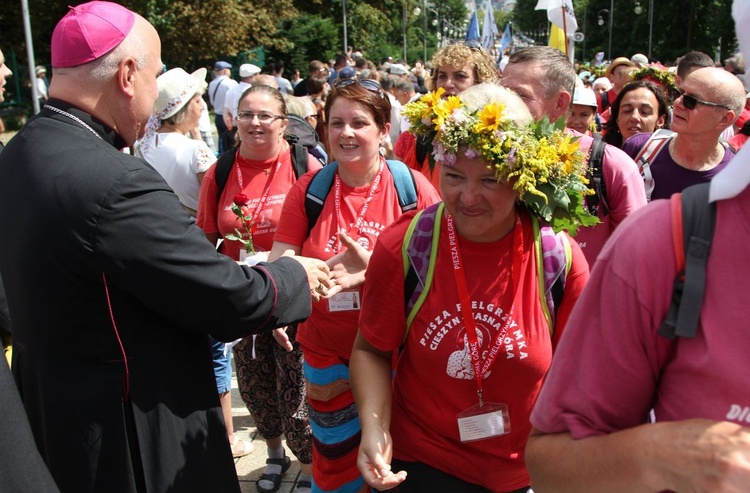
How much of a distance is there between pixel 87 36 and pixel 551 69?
84.8 inches

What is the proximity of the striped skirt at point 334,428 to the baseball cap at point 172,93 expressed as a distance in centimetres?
220

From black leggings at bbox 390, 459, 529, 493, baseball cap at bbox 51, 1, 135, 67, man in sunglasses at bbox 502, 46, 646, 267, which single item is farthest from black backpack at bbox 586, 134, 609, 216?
baseball cap at bbox 51, 1, 135, 67

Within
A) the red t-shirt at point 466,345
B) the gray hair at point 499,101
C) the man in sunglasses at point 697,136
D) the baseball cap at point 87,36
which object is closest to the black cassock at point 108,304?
the baseball cap at point 87,36

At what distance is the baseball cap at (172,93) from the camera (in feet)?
15.0

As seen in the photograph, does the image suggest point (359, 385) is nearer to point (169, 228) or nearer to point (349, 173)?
point (169, 228)

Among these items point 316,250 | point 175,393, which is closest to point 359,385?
point 175,393

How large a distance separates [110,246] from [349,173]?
1690mm

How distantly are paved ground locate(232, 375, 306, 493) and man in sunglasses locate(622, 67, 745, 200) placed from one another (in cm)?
267

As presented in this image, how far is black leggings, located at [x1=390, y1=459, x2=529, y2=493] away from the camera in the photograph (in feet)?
7.36

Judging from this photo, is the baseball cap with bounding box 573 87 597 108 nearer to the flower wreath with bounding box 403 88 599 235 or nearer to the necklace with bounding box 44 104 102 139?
the flower wreath with bounding box 403 88 599 235

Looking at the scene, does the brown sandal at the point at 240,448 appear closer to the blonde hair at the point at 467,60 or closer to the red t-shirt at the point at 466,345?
the red t-shirt at the point at 466,345

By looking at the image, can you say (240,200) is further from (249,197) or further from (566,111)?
(566,111)

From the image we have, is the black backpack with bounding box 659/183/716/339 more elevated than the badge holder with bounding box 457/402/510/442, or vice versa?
the black backpack with bounding box 659/183/716/339

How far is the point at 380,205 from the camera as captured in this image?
11.0 ft
